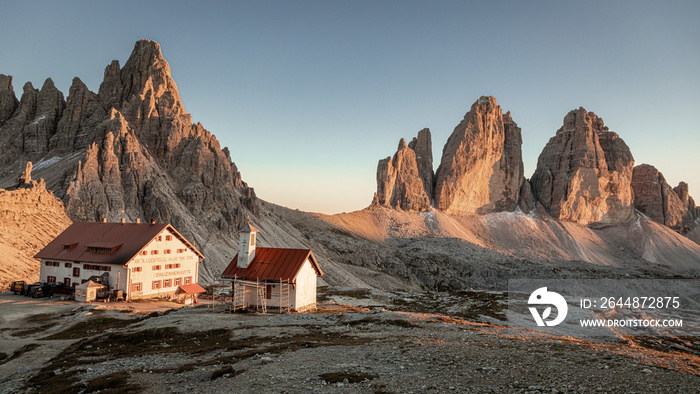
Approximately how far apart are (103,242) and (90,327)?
18923 mm

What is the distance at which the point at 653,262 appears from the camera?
167 m

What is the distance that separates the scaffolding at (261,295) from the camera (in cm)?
4109

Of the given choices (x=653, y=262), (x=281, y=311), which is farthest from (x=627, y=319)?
(x=653, y=262)

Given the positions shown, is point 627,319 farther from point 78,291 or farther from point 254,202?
point 254,202

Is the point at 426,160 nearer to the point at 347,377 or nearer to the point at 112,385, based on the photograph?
the point at 347,377

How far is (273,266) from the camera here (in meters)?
42.3

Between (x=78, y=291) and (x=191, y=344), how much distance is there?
93.9 feet

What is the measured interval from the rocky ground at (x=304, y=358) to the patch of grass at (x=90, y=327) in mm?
87

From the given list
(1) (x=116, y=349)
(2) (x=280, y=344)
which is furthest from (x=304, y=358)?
(1) (x=116, y=349)

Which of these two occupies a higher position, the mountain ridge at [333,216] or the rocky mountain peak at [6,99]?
the rocky mountain peak at [6,99]

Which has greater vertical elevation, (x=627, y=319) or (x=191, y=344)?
(x=191, y=344)

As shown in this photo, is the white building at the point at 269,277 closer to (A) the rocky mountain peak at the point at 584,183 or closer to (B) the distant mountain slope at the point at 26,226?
(B) the distant mountain slope at the point at 26,226

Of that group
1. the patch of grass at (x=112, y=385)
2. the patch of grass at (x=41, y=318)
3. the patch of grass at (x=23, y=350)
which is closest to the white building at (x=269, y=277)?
the patch of grass at (x=41, y=318)

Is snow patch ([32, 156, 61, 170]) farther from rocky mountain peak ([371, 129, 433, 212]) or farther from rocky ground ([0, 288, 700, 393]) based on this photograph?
rocky mountain peak ([371, 129, 433, 212])
